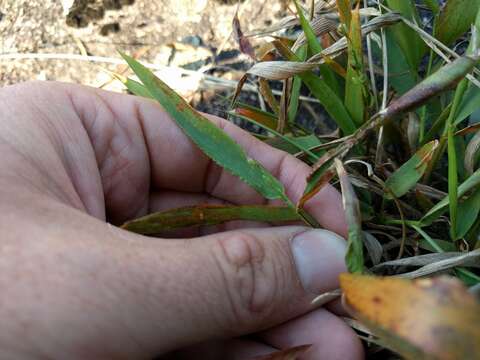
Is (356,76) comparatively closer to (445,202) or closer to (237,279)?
(445,202)

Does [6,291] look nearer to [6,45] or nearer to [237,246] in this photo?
[237,246]

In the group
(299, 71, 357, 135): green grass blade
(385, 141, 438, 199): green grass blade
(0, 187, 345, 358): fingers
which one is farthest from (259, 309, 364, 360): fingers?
(299, 71, 357, 135): green grass blade

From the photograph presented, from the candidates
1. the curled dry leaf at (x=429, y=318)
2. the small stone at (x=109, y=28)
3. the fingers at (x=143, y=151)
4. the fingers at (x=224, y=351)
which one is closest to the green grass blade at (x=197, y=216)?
the fingers at (x=143, y=151)

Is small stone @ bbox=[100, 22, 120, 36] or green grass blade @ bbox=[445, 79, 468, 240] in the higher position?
small stone @ bbox=[100, 22, 120, 36]

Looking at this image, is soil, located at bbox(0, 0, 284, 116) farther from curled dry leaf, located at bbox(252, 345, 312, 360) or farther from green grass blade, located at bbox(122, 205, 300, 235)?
curled dry leaf, located at bbox(252, 345, 312, 360)

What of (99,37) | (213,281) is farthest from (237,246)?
(99,37)

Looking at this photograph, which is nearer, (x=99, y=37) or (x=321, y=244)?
(x=321, y=244)
